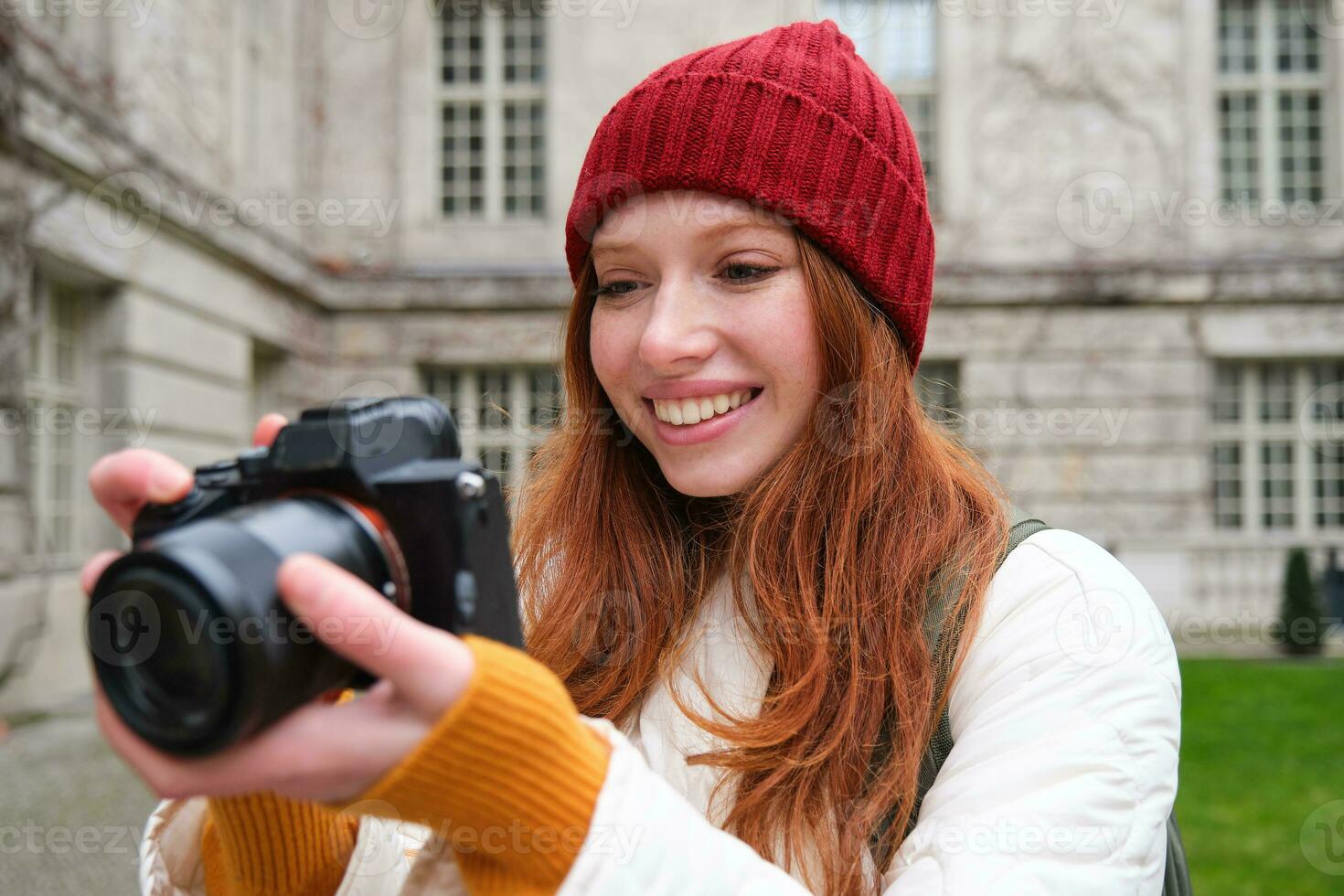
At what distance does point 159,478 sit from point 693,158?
3.09 feet

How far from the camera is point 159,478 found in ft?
3.18

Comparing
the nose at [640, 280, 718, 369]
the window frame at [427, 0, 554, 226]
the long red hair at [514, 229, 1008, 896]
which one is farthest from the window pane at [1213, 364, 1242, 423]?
the nose at [640, 280, 718, 369]

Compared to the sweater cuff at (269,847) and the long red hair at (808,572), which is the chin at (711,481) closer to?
the long red hair at (808,572)

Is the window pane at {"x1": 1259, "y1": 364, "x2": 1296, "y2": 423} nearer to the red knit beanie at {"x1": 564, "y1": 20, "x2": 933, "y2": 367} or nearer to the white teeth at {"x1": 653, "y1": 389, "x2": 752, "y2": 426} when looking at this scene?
the red knit beanie at {"x1": 564, "y1": 20, "x2": 933, "y2": 367}

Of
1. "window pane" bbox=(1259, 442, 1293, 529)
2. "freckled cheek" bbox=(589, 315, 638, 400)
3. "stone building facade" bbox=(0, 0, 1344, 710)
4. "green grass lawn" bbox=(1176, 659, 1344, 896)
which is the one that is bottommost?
"green grass lawn" bbox=(1176, 659, 1344, 896)

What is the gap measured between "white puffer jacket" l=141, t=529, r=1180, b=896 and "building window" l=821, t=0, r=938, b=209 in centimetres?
1158

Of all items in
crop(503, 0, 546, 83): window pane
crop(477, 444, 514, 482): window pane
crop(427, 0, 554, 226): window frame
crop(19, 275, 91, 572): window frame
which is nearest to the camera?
crop(477, 444, 514, 482): window pane

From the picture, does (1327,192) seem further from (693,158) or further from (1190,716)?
(693,158)

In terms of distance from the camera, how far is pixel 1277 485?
12.1 m

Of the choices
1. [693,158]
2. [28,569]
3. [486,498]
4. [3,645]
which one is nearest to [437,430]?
[486,498]

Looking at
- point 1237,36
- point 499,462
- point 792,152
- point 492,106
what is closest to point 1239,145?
point 1237,36

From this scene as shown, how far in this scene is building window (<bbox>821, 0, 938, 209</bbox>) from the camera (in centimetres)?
1224

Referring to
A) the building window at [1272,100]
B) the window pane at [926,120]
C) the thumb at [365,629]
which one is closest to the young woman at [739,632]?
the thumb at [365,629]

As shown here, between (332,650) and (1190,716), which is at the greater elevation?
(332,650)
